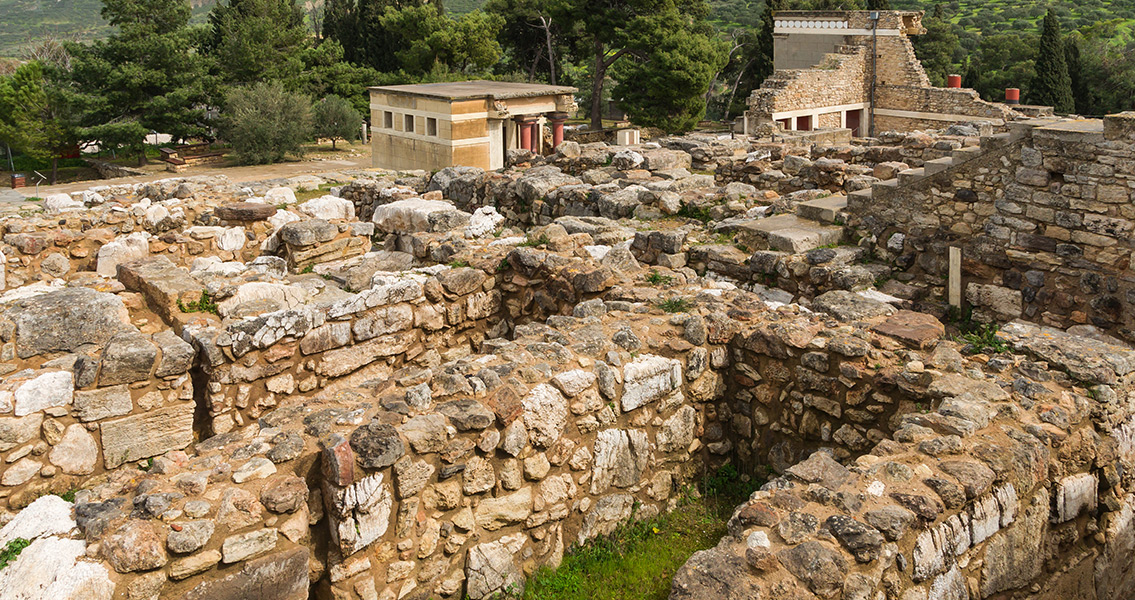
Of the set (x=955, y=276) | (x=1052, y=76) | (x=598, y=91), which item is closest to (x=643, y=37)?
(x=598, y=91)

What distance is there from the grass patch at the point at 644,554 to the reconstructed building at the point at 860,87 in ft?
54.5

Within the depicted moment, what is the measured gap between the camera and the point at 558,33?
3800 cm

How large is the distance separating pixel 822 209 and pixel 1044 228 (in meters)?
2.35

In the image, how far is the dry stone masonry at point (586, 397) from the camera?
157 inches

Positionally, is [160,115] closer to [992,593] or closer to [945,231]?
[945,231]

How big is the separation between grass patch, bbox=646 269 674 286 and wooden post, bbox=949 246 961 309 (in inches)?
108

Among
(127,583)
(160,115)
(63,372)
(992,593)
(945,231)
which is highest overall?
(160,115)

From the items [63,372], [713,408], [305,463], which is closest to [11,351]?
[63,372]

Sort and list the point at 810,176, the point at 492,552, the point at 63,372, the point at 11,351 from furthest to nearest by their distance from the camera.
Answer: the point at 810,176 < the point at 11,351 < the point at 63,372 < the point at 492,552

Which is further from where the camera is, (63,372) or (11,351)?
(11,351)

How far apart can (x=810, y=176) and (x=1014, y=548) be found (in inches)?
313

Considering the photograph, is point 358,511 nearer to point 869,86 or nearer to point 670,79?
point 869,86

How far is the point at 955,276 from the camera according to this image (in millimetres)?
8258

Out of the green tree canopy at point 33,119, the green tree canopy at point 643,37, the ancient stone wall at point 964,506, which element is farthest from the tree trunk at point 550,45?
the ancient stone wall at point 964,506
